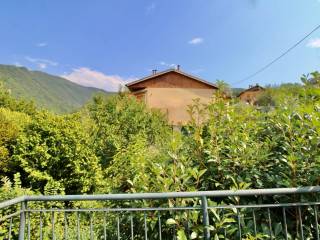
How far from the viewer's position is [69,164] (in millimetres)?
5395

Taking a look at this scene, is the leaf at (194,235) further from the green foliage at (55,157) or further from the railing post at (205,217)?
the green foliage at (55,157)

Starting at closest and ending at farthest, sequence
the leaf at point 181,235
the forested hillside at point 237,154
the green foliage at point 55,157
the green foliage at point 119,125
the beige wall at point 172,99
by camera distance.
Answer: the leaf at point 181,235, the forested hillside at point 237,154, the green foliage at point 55,157, the green foliage at point 119,125, the beige wall at point 172,99

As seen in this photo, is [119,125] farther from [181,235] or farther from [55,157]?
[181,235]

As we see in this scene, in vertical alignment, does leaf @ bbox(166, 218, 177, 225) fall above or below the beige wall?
below

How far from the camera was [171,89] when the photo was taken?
78.2ft

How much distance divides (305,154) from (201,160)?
85cm

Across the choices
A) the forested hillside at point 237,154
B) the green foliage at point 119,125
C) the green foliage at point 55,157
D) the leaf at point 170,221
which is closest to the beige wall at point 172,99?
the green foliage at point 119,125

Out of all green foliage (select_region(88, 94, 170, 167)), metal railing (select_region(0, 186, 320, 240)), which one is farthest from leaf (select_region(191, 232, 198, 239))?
green foliage (select_region(88, 94, 170, 167))

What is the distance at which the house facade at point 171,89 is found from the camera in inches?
924

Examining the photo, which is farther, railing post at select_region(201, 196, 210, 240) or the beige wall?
the beige wall

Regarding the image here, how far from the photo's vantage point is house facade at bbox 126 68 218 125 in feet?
77.0

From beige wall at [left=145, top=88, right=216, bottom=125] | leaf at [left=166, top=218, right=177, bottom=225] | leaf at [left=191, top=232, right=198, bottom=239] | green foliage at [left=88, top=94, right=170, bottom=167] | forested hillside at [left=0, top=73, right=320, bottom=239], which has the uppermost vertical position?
beige wall at [left=145, top=88, right=216, bottom=125]

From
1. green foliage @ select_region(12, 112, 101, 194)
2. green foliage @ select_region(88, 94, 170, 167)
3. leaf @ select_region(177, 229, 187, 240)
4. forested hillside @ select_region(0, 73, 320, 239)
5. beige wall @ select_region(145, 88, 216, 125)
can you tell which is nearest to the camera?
leaf @ select_region(177, 229, 187, 240)

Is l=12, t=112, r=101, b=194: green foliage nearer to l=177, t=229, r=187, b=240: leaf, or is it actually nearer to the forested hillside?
the forested hillside
